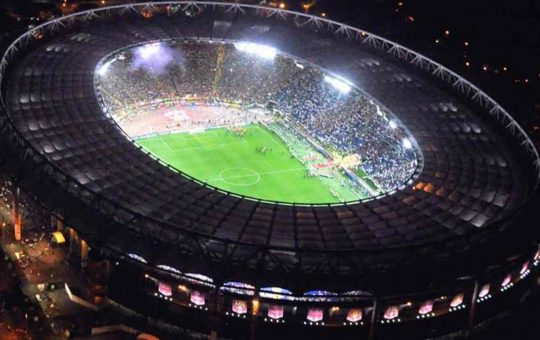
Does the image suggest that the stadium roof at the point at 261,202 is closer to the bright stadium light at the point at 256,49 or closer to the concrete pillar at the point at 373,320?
the concrete pillar at the point at 373,320

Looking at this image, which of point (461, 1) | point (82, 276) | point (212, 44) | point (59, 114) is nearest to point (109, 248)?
point (82, 276)

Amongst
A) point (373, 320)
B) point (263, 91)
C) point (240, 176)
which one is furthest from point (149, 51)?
point (373, 320)

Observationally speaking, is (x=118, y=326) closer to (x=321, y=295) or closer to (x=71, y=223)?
(x=71, y=223)

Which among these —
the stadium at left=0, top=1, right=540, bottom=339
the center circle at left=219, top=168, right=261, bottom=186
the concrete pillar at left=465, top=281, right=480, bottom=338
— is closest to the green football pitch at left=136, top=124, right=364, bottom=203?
the center circle at left=219, top=168, right=261, bottom=186

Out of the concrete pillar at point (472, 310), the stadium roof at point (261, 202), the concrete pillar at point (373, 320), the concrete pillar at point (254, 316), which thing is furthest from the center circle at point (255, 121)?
the concrete pillar at point (254, 316)

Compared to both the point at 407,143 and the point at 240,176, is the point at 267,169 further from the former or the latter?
the point at 407,143

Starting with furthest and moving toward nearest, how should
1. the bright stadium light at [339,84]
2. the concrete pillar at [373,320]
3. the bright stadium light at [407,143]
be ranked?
1. the bright stadium light at [339,84]
2. the bright stadium light at [407,143]
3. the concrete pillar at [373,320]
